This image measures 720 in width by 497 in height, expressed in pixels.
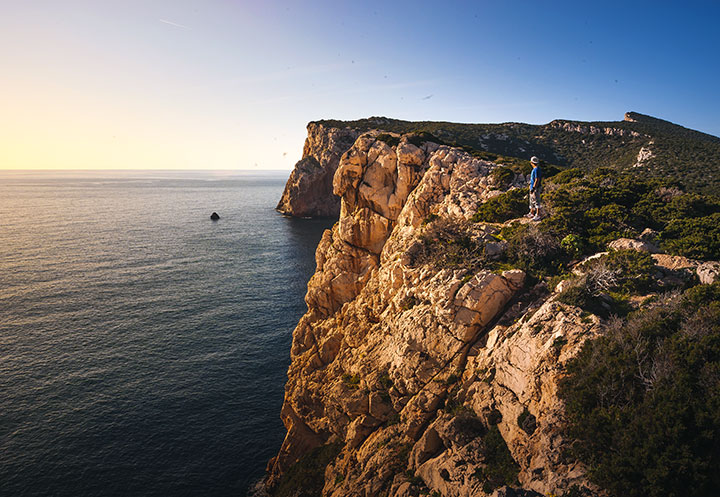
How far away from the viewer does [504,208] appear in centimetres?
2500

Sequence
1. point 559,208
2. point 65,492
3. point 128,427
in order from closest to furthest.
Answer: point 559,208, point 65,492, point 128,427

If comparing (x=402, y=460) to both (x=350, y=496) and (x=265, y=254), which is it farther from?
(x=265, y=254)

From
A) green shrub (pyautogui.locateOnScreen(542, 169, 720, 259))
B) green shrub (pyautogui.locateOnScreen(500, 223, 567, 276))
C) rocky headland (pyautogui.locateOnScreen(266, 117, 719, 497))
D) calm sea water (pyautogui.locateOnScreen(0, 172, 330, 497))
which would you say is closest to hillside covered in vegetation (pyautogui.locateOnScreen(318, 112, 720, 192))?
rocky headland (pyautogui.locateOnScreen(266, 117, 719, 497))

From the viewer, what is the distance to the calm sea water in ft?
109

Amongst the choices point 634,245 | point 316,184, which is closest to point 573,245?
point 634,245

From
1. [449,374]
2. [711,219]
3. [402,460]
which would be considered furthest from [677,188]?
[402,460]

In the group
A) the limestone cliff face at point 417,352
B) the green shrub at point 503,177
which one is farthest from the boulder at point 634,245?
the green shrub at point 503,177

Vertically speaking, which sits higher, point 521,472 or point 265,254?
point 521,472

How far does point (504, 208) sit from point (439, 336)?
11.1 meters

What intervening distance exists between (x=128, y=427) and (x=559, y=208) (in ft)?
141

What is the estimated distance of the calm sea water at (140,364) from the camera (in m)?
33.4

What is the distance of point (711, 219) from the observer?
60.2 ft

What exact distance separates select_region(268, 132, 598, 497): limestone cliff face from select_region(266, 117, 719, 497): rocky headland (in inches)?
2.9

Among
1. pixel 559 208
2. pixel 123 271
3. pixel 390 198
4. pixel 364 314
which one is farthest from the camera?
pixel 123 271
